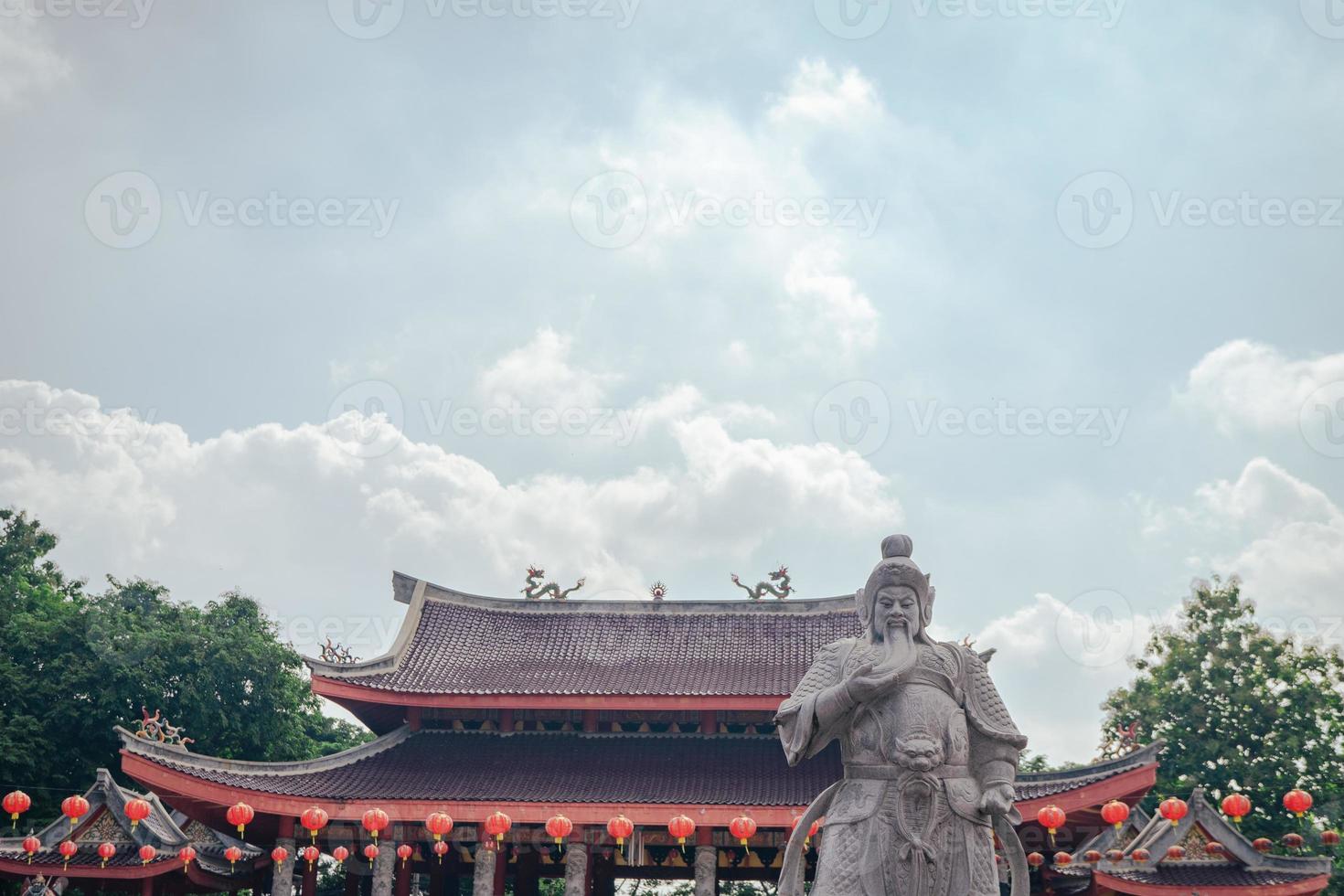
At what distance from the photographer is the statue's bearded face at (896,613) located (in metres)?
7.75

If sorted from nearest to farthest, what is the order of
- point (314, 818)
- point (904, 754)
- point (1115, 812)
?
point (904, 754) < point (1115, 812) < point (314, 818)

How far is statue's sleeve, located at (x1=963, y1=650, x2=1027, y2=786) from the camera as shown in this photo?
296 inches

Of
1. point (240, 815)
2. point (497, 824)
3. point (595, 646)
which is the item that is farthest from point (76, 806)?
point (595, 646)

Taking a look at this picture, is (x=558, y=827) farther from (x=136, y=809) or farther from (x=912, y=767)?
(x=912, y=767)

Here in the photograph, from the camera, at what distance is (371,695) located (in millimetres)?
24906

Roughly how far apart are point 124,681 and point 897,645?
113 feet

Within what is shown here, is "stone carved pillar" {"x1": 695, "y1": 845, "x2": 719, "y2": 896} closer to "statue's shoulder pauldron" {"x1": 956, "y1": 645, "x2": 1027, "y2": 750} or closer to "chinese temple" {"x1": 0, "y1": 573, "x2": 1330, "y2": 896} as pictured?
"chinese temple" {"x1": 0, "y1": 573, "x2": 1330, "y2": 896}

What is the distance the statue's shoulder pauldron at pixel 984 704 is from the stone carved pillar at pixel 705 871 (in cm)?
1625

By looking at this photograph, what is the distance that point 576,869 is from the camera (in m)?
22.6

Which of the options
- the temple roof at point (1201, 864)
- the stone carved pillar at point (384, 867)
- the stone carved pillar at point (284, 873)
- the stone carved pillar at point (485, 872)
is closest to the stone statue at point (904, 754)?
the temple roof at point (1201, 864)

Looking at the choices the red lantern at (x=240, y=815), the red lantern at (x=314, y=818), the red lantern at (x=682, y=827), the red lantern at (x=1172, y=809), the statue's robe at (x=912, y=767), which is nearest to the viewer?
the statue's robe at (x=912, y=767)

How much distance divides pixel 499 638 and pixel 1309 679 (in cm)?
2618

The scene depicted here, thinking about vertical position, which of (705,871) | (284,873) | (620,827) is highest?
(620,827)

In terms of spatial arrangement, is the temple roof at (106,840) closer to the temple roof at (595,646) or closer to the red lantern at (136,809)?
the red lantern at (136,809)
